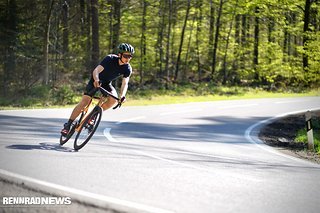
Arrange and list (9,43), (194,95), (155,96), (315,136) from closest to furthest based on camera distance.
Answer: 1. (315,136)
2. (9,43)
3. (155,96)
4. (194,95)

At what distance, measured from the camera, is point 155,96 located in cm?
2491

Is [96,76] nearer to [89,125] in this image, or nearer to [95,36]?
[89,125]

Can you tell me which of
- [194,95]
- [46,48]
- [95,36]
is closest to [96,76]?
[46,48]

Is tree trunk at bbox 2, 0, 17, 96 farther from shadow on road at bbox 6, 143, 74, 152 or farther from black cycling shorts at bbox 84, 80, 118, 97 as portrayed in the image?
black cycling shorts at bbox 84, 80, 118, 97

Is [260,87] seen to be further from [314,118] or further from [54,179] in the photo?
[54,179]

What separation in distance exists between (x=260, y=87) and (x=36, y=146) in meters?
28.7

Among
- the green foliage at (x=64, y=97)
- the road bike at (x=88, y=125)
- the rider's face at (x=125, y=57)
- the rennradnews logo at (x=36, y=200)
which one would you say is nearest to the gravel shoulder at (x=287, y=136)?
the rider's face at (x=125, y=57)

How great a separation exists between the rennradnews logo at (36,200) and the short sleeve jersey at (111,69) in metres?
3.76

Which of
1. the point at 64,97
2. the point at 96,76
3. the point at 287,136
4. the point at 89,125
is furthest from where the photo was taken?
the point at 64,97

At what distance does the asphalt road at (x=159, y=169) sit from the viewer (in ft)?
15.9

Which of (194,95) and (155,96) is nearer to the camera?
(155,96)

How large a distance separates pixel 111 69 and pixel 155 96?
16.9 m

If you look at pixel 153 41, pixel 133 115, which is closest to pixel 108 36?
pixel 153 41

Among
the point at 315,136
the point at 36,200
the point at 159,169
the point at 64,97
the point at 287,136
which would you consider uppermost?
the point at 64,97
